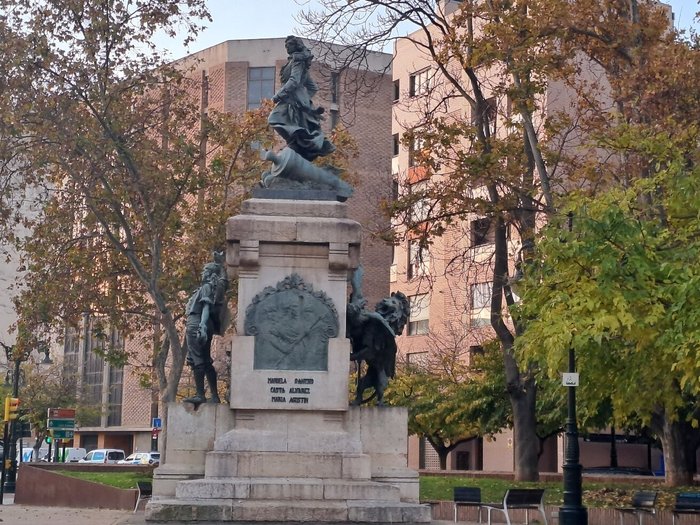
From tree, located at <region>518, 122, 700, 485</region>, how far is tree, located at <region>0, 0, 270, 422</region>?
37.5 feet

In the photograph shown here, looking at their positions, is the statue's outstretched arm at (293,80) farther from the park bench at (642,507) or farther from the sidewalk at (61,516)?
the park bench at (642,507)

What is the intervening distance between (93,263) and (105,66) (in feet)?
21.0

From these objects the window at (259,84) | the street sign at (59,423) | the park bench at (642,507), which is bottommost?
the park bench at (642,507)

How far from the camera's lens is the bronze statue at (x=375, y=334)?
17391 mm

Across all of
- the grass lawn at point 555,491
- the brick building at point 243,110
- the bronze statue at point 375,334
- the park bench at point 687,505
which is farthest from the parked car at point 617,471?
the bronze statue at point 375,334

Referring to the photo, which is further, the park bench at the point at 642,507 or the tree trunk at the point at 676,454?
the tree trunk at the point at 676,454

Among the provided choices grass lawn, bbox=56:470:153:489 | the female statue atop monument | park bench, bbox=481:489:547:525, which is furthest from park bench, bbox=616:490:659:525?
grass lawn, bbox=56:470:153:489

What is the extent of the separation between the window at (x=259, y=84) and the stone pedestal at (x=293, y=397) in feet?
194

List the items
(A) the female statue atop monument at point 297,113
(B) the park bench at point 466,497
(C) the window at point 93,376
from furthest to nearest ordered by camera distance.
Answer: (C) the window at point 93,376 < (B) the park bench at point 466,497 < (A) the female statue atop monument at point 297,113

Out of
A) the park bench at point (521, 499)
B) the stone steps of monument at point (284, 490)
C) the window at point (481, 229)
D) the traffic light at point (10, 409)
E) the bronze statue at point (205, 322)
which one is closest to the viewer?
the stone steps of monument at point (284, 490)

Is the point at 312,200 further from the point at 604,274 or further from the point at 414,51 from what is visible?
the point at 414,51

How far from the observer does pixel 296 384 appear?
54.9ft

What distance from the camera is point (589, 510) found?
79.5 ft

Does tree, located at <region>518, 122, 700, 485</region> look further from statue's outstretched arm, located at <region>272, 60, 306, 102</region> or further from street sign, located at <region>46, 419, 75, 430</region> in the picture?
street sign, located at <region>46, 419, 75, 430</region>
